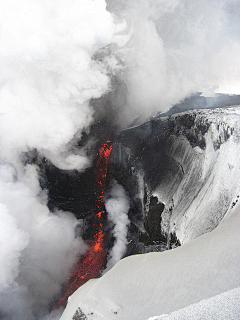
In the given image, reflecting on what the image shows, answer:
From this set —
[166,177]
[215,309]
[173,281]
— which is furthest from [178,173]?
[215,309]

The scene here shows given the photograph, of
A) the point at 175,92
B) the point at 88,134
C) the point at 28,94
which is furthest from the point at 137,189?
the point at 28,94

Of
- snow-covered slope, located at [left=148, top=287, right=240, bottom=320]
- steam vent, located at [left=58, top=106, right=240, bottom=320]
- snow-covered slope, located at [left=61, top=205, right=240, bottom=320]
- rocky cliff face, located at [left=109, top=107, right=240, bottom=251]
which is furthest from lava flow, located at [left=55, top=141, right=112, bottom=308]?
snow-covered slope, located at [left=148, top=287, right=240, bottom=320]

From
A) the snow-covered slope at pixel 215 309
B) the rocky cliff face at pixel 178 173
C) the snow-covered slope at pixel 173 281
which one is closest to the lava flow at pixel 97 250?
the rocky cliff face at pixel 178 173

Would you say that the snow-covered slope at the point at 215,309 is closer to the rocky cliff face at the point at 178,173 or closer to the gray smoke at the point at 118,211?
the rocky cliff face at the point at 178,173

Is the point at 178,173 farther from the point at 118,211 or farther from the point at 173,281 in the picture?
the point at 173,281

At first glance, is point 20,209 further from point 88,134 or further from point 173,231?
point 173,231

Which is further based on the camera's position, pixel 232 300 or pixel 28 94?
pixel 28 94

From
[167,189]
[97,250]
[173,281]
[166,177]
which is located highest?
[166,177]
